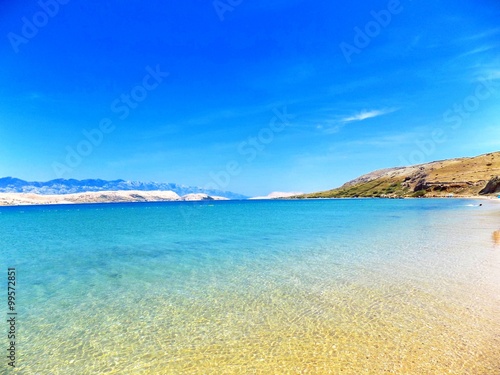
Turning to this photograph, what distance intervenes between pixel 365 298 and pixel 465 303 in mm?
3812

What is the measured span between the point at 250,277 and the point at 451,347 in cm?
993

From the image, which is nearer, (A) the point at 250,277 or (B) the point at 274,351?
(B) the point at 274,351

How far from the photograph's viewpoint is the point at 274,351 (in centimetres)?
862

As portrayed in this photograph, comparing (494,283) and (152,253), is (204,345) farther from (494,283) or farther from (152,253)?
(152,253)

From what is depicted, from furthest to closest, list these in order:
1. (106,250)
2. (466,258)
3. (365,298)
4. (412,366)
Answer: (106,250) → (466,258) → (365,298) → (412,366)

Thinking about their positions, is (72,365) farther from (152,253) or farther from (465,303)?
(152,253)

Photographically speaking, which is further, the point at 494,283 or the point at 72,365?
the point at 494,283

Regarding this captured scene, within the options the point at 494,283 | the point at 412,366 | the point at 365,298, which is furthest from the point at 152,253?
the point at 494,283

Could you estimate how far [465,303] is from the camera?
1175cm

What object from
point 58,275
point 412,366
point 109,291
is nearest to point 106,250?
point 58,275

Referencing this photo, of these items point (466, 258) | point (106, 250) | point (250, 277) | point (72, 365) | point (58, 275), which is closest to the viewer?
point (72, 365)

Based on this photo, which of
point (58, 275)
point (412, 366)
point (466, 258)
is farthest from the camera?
point (466, 258)

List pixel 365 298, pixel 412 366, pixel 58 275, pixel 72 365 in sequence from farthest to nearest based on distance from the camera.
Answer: pixel 58 275 → pixel 365 298 → pixel 72 365 → pixel 412 366

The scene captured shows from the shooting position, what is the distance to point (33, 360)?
27.9 ft
